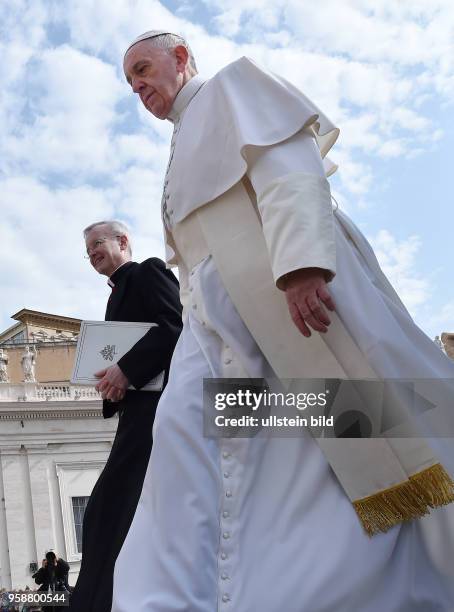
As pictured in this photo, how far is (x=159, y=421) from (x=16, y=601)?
19268mm

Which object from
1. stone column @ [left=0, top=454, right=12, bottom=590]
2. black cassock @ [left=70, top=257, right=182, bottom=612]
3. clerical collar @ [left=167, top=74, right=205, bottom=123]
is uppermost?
stone column @ [left=0, top=454, right=12, bottom=590]

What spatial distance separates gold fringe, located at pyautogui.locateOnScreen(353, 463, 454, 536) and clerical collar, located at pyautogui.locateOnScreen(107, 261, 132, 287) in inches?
78.6

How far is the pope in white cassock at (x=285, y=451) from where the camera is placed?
1942 mm

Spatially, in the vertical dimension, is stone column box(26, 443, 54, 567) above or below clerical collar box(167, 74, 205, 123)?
above

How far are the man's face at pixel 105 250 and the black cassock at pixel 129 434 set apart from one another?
212mm

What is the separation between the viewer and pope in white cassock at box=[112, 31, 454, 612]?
1.94 metres

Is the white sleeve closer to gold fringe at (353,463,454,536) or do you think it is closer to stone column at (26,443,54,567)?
gold fringe at (353,463,454,536)

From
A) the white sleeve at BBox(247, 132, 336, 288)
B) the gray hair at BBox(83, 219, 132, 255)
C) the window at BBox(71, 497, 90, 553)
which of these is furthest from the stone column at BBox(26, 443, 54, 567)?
the white sleeve at BBox(247, 132, 336, 288)

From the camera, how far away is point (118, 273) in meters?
3.83

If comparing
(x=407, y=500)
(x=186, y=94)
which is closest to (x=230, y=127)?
(x=186, y=94)

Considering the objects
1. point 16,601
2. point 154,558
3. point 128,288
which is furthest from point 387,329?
point 16,601

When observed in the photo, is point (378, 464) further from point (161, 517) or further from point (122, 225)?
point (122, 225)

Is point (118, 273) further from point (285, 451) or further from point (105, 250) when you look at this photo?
point (285, 451)

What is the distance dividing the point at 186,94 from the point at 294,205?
77 cm
